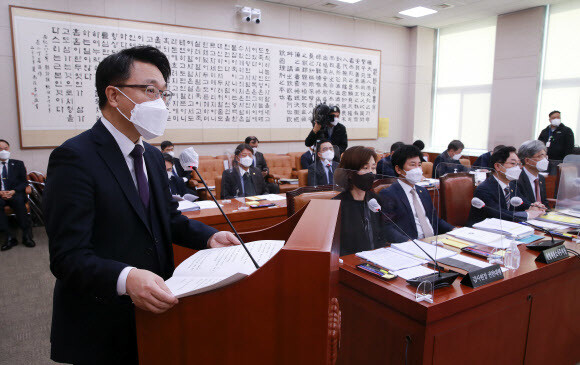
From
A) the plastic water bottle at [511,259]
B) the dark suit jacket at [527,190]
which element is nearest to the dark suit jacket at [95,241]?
the plastic water bottle at [511,259]

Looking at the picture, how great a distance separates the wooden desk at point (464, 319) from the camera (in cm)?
132

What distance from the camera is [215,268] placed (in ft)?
2.34

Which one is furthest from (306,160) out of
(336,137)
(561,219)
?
(561,219)

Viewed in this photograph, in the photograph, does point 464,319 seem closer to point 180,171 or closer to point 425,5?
point 180,171

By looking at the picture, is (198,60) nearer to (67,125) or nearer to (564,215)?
(67,125)

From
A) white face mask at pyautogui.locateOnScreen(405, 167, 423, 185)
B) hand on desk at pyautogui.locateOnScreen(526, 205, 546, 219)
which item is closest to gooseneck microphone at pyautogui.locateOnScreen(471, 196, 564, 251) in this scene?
hand on desk at pyautogui.locateOnScreen(526, 205, 546, 219)

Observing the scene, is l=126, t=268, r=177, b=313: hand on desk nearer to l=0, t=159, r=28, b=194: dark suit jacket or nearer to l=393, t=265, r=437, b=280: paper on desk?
l=393, t=265, r=437, b=280: paper on desk

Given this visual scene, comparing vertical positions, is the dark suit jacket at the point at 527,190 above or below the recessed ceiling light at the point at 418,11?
below

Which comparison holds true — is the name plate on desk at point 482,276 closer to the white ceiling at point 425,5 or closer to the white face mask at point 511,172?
the white face mask at point 511,172

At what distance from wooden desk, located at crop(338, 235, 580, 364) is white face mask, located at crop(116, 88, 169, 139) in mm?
985

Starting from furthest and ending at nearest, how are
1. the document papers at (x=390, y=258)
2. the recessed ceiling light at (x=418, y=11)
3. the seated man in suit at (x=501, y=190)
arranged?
1. the recessed ceiling light at (x=418, y=11)
2. the seated man in suit at (x=501, y=190)
3. the document papers at (x=390, y=258)

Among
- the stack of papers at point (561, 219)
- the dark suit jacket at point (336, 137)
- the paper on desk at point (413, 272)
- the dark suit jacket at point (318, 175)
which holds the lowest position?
the paper on desk at point (413, 272)

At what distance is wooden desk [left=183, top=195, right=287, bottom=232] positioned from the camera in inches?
107

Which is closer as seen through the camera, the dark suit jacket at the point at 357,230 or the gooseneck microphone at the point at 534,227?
the dark suit jacket at the point at 357,230
